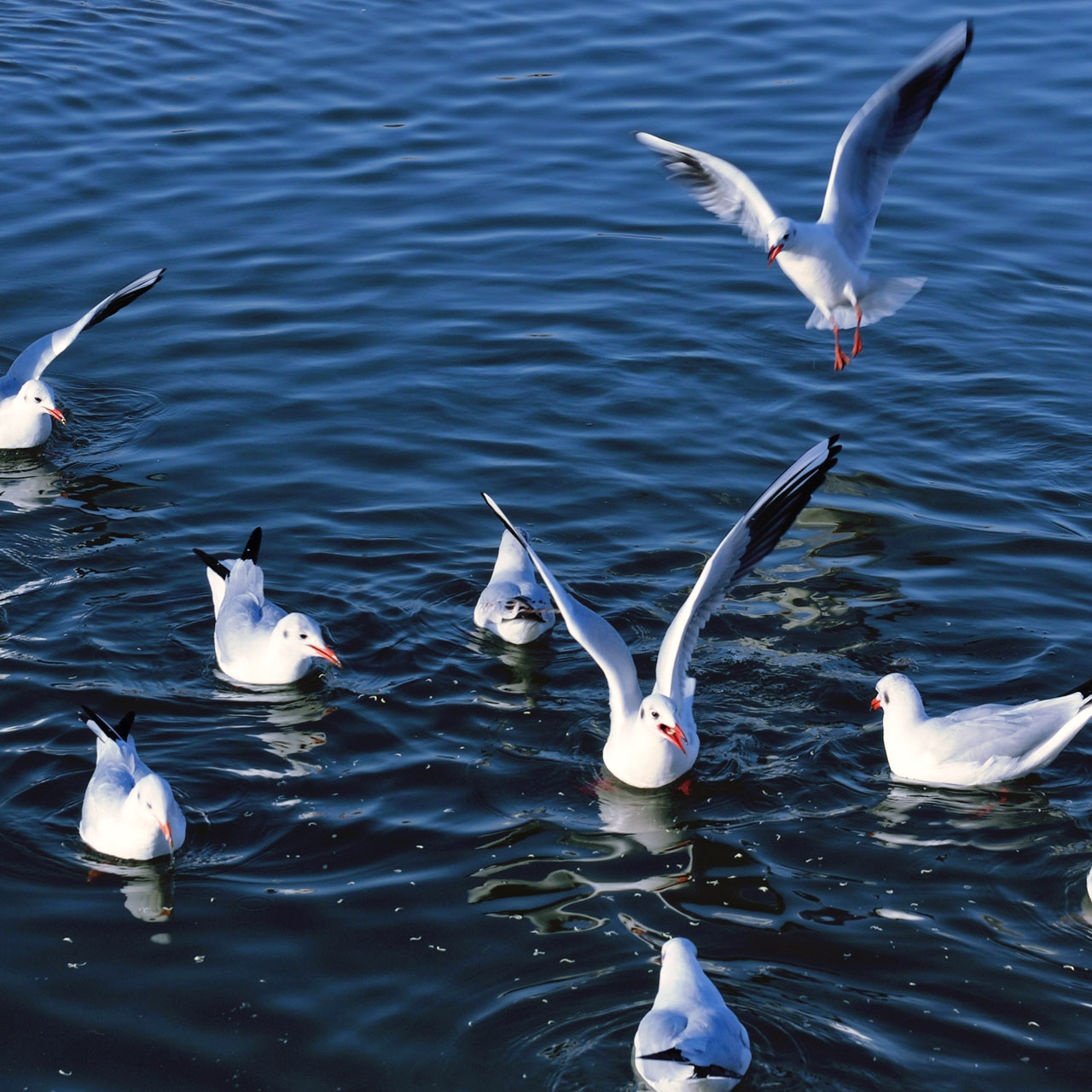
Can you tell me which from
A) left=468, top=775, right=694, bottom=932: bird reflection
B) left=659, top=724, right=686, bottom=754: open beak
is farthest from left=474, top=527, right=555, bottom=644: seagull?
left=659, top=724, right=686, bottom=754: open beak

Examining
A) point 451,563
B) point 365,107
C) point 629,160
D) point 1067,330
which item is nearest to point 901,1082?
point 451,563

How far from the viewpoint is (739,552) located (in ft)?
28.0

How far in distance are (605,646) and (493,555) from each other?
2512 mm

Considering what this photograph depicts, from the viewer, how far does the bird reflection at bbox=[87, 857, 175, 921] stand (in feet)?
23.6

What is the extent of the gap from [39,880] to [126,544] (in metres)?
3.63

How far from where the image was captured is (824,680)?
930cm

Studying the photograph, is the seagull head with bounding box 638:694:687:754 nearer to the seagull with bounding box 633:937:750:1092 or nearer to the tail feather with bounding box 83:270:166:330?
the seagull with bounding box 633:937:750:1092

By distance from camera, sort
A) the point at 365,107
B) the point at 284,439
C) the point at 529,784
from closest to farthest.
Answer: the point at 529,784 → the point at 284,439 → the point at 365,107

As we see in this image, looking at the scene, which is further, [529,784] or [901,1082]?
[529,784]

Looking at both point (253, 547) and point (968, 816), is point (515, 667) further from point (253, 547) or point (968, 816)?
point (968, 816)

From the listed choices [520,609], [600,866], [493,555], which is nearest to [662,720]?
[600,866]

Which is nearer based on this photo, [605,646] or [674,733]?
[674,733]

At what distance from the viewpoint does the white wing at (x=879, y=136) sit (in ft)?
36.4

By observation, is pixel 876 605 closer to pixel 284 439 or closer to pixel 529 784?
pixel 529 784
